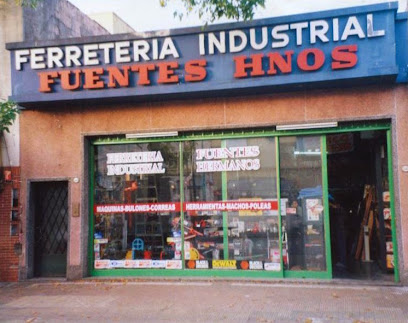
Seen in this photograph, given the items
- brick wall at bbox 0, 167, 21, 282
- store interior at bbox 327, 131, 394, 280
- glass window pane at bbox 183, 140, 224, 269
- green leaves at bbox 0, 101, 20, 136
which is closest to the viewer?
green leaves at bbox 0, 101, 20, 136

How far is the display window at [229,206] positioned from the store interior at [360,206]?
4 centimetres

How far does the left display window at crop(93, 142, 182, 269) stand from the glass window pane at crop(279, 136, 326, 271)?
2.44m

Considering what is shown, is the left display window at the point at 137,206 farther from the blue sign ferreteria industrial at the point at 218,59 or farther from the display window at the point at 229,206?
the blue sign ferreteria industrial at the point at 218,59

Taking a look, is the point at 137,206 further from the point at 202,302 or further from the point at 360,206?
the point at 360,206

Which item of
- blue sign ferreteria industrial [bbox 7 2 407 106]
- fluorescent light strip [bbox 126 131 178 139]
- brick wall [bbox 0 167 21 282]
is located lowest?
brick wall [bbox 0 167 21 282]

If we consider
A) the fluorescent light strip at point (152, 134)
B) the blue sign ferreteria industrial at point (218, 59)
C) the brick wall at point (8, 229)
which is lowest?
the brick wall at point (8, 229)

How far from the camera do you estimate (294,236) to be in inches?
411

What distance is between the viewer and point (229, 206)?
10711 mm

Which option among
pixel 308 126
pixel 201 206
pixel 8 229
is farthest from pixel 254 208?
pixel 8 229


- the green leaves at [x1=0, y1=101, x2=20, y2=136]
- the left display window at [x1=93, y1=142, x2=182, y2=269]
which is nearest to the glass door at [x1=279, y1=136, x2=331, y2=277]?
the left display window at [x1=93, y1=142, x2=182, y2=269]

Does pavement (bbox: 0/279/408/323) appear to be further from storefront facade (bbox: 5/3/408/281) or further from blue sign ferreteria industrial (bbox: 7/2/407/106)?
blue sign ferreteria industrial (bbox: 7/2/407/106)

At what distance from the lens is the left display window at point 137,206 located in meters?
11.1

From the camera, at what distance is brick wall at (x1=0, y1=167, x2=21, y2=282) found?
37.3 feet

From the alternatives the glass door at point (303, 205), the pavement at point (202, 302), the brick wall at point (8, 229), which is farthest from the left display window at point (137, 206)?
the glass door at point (303, 205)
